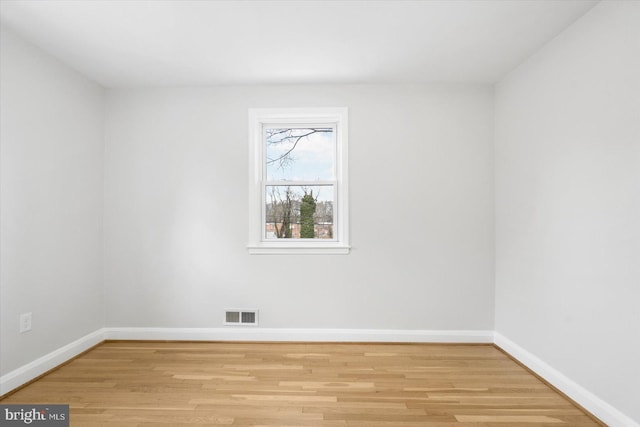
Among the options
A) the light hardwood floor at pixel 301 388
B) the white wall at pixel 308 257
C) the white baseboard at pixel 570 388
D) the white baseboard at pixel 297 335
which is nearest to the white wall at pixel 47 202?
the white wall at pixel 308 257

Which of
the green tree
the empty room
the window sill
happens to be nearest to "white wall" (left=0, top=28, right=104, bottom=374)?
the empty room

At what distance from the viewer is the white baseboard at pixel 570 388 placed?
81.0 inches

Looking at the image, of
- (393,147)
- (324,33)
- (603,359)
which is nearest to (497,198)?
(393,147)

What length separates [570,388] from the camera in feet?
7.91

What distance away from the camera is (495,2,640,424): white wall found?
78.7 inches

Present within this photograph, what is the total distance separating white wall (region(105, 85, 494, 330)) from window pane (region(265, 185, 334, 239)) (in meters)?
0.28

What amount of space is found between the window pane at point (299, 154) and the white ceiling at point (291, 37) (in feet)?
1.86

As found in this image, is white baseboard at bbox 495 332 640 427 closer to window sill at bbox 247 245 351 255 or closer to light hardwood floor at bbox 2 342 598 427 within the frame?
light hardwood floor at bbox 2 342 598 427

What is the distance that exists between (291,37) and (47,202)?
237cm

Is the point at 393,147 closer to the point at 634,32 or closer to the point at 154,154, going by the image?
the point at 634,32

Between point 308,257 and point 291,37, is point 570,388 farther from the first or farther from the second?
point 291,37

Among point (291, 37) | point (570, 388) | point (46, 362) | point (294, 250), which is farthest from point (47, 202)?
point (570, 388)

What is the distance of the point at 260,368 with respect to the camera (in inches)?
114

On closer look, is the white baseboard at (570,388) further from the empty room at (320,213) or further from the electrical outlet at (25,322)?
the electrical outlet at (25,322)
